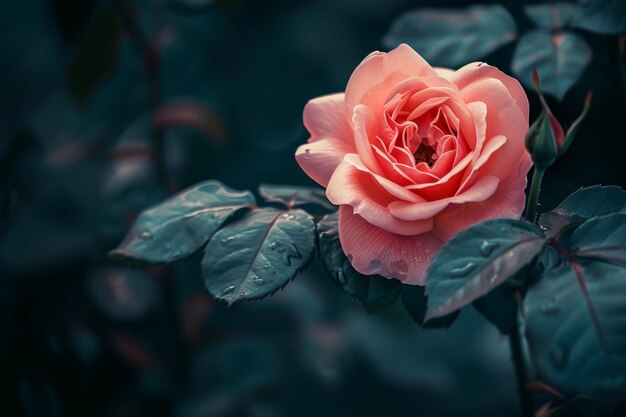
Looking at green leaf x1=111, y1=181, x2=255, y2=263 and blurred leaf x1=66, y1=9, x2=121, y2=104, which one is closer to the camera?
green leaf x1=111, y1=181, x2=255, y2=263

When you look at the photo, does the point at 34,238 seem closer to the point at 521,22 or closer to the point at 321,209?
the point at 321,209

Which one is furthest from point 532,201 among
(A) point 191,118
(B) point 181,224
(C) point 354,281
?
(A) point 191,118

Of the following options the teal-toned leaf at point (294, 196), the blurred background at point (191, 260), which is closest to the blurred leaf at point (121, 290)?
the blurred background at point (191, 260)

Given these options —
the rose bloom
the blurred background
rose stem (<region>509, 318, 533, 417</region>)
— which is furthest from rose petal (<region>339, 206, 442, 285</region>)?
the blurred background

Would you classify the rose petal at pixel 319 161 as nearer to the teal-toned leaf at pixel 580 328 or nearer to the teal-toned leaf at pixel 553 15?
the teal-toned leaf at pixel 580 328

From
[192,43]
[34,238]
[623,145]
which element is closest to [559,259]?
[623,145]

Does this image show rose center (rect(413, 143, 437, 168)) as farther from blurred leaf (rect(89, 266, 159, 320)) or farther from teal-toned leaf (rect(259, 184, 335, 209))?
blurred leaf (rect(89, 266, 159, 320))
